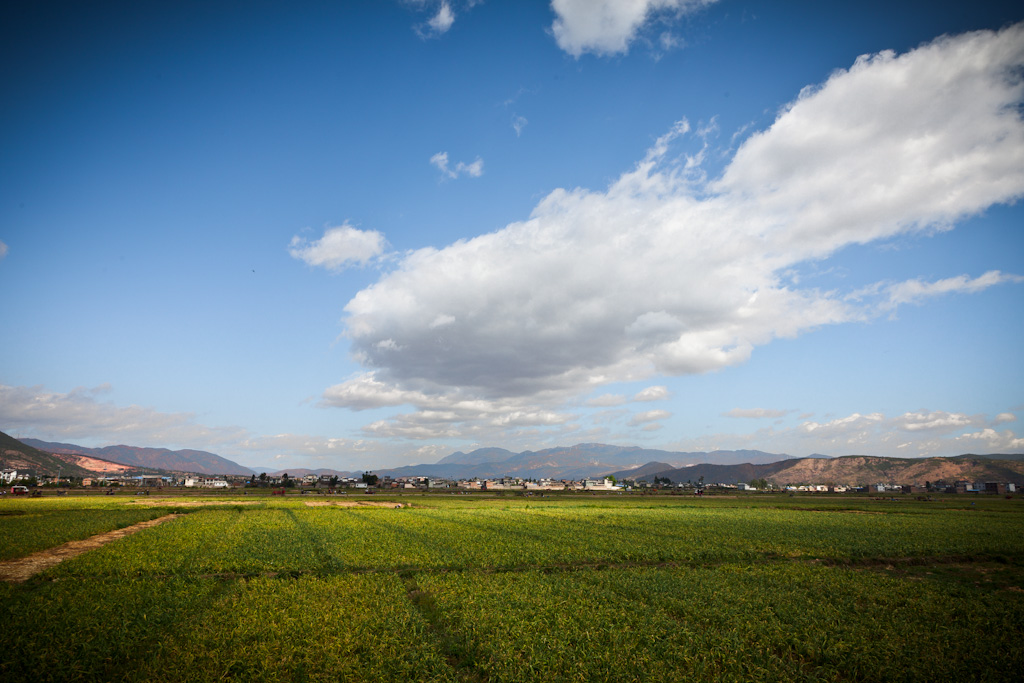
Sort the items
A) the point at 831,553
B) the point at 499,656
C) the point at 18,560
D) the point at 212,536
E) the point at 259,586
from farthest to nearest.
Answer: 1. the point at 212,536
2. the point at 831,553
3. the point at 18,560
4. the point at 259,586
5. the point at 499,656

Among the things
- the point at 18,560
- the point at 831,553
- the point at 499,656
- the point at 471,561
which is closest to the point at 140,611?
the point at 499,656

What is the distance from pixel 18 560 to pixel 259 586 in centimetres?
1769

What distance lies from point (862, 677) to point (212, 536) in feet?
131

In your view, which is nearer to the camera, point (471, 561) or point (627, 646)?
point (627, 646)

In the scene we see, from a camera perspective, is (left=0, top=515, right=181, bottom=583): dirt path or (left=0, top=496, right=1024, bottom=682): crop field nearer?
(left=0, top=496, right=1024, bottom=682): crop field

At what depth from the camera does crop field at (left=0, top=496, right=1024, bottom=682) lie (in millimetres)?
12344

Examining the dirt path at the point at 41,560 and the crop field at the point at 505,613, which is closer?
the crop field at the point at 505,613

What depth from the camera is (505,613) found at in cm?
1617

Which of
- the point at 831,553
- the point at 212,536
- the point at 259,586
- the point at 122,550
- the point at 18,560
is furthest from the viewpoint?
the point at 212,536

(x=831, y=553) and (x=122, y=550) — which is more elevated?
(x=122, y=550)

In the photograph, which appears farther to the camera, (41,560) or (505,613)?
(41,560)

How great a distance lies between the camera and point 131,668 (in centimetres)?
1200

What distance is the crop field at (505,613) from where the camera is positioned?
1234cm

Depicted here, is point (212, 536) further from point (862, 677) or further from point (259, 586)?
point (862, 677)
